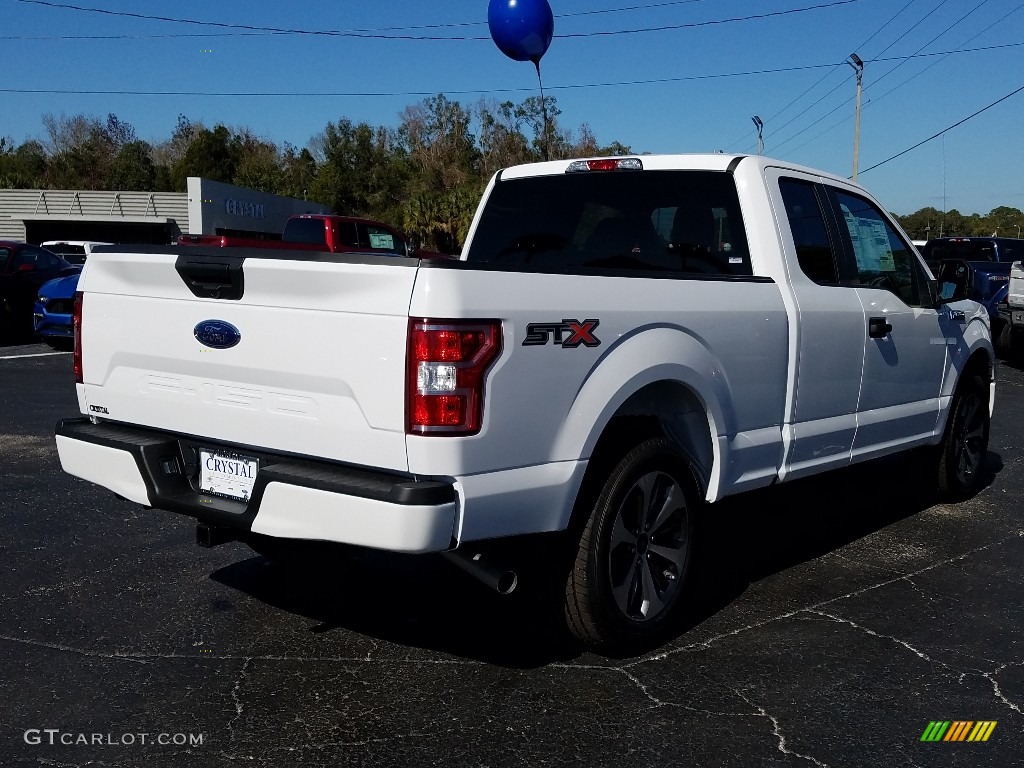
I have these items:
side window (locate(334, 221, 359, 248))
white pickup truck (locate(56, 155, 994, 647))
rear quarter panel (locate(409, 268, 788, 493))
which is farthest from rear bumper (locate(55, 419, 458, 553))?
side window (locate(334, 221, 359, 248))

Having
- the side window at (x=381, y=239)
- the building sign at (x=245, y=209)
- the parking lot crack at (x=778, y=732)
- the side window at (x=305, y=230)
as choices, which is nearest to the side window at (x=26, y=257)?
the side window at (x=305, y=230)

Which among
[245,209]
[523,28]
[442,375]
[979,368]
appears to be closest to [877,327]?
[979,368]

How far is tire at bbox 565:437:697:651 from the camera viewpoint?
381 cm

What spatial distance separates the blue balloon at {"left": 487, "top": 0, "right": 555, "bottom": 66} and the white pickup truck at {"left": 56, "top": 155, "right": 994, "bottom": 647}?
5115 mm

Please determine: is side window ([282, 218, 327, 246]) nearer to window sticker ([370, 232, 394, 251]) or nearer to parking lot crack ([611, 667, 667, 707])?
window sticker ([370, 232, 394, 251])

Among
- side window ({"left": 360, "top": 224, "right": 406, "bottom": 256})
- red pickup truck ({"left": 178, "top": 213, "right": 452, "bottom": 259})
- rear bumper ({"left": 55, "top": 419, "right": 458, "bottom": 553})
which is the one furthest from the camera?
side window ({"left": 360, "top": 224, "right": 406, "bottom": 256})

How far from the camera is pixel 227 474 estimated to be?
370 cm

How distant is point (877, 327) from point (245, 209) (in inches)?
1686

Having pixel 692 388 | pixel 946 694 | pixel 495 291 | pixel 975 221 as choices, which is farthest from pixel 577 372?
pixel 975 221

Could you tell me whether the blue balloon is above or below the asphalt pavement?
above

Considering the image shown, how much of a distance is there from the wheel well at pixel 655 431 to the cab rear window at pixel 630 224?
0.71 metres

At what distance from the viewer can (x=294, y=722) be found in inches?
136

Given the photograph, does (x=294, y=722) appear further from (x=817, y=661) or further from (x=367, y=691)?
(x=817, y=661)

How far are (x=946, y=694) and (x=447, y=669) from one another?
1.83 meters
